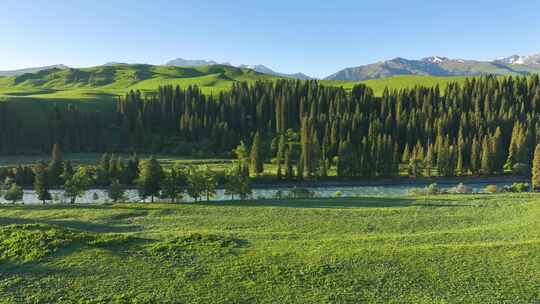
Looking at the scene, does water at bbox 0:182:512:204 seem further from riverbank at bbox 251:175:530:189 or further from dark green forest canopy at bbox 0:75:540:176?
dark green forest canopy at bbox 0:75:540:176

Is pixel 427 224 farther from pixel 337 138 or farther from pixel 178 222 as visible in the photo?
pixel 337 138

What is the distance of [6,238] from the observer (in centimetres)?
3275

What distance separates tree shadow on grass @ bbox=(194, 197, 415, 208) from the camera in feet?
178

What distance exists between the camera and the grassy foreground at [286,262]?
2381 cm

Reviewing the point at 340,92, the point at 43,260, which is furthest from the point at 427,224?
the point at 340,92

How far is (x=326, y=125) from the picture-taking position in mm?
145250

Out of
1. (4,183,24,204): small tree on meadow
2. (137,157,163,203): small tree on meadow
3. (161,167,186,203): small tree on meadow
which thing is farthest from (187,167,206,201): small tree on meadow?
(4,183,24,204): small tree on meadow

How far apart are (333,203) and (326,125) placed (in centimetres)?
9109

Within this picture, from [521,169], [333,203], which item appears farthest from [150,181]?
[521,169]

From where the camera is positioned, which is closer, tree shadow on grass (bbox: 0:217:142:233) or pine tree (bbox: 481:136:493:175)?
tree shadow on grass (bbox: 0:217:142:233)

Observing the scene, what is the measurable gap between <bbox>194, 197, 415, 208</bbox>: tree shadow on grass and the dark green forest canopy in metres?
45.0

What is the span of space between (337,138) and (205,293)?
121 meters

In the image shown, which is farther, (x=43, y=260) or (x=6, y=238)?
(x=6, y=238)

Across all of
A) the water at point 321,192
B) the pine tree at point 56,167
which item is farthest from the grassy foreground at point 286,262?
the pine tree at point 56,167
